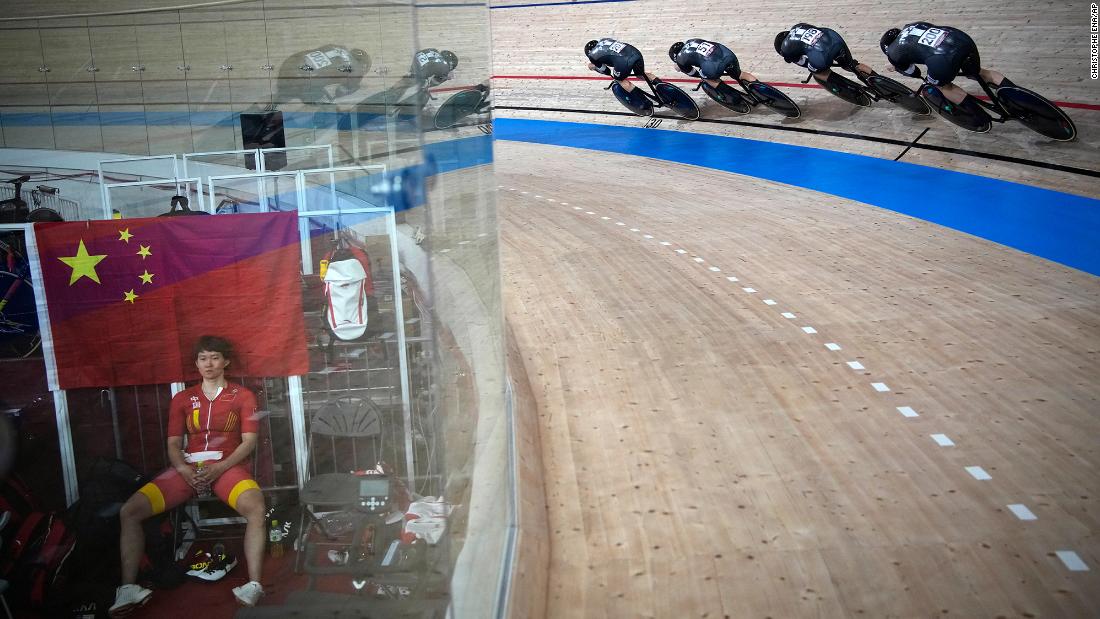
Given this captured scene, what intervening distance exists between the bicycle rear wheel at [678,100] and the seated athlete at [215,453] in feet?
44.6

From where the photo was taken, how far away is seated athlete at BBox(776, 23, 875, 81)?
11719 millimetres

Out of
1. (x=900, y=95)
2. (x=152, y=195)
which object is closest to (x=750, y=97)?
(x=900, y=95)

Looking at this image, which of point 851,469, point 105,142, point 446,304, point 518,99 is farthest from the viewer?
point 518,99

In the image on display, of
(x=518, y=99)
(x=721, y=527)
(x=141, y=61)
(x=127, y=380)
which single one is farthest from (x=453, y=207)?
(x=518, y=99)

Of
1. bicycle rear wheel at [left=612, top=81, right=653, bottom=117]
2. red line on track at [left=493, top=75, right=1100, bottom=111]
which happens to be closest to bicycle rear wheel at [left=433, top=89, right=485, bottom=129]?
red line on track at [left=493, top=75, right=1100, bottom=111]

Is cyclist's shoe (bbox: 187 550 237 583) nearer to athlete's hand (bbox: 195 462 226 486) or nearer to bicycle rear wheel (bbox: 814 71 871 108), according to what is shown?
athlete's hand (bbox: 195 462 226 486)

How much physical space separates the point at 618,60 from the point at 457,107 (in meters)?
13.0

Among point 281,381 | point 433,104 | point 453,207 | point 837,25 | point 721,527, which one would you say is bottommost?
point 721,527

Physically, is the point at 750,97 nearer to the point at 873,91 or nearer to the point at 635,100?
the point at 873,91

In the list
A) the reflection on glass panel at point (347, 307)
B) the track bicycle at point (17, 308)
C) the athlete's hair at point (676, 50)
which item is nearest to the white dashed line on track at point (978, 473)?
the reflection on glass panel at point (347, 307)

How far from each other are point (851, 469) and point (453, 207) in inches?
102

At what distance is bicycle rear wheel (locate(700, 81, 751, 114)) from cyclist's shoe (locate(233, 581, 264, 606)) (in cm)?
1296

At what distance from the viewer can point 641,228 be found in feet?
27.8

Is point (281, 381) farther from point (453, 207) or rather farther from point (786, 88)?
point (786, 88)
